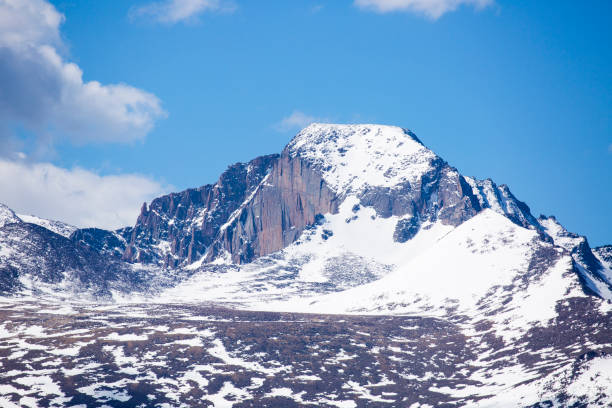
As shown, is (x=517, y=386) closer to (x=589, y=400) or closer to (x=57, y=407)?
(x=589, y=400)

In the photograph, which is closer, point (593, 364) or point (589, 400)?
point (589, 400)

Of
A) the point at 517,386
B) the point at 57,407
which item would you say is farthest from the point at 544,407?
the point at 57,407

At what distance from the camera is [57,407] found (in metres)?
200

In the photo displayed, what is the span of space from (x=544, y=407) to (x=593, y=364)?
66.1ft

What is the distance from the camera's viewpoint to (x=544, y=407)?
175 m

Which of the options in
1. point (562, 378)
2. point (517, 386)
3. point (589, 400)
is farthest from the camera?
point (517, 386)

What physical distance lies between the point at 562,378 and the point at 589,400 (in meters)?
16.2

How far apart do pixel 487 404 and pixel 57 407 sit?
111 meters

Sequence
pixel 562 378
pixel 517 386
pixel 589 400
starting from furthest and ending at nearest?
pixel 517 386, pixel 562 378, pixel 589 400

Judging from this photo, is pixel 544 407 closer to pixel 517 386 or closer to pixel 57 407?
pixel 517 386

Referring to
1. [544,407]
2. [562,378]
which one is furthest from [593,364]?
[544,407]

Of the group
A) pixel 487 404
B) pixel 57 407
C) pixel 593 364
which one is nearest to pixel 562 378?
pixel 593 364

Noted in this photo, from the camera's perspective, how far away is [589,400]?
169 metres

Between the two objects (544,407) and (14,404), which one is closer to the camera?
(544,407)
